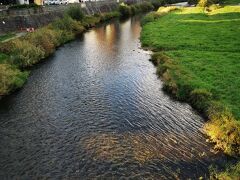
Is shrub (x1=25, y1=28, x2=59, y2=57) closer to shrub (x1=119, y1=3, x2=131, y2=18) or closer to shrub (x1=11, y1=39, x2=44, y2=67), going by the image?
shrub (x1=11, y1=39, x2=44, y2=67)

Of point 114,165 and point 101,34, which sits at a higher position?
point 101,34

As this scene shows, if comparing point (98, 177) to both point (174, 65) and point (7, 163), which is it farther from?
point (174, 65)

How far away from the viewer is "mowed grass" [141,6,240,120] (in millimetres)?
36344

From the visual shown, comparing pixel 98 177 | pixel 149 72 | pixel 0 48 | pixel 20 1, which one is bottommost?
pixel 98 177

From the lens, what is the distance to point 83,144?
90.3ft

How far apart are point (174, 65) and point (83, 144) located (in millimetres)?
21618

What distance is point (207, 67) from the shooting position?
4288cm

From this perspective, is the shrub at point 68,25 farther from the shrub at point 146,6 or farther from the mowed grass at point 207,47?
the shrub at point 146,6

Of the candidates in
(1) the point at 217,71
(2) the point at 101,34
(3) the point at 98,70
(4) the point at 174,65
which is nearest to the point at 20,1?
(2) the point at 101,34

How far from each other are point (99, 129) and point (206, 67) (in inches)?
745

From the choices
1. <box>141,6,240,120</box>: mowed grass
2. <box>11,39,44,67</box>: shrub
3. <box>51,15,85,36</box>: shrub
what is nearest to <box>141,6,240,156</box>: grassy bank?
<box>141,6,240,120</box>: mowed grass

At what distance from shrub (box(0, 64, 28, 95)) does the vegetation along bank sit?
17585 millimetres

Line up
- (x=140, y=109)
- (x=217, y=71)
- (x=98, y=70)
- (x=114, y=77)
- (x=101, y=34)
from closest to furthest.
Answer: (x=140, y=109) < (x=217, y=71) < (x=114, y=77) < (x=98, y=70) < (x=101, y=34)

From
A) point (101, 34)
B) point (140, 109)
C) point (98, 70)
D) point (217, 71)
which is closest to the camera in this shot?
point (140, 109)
